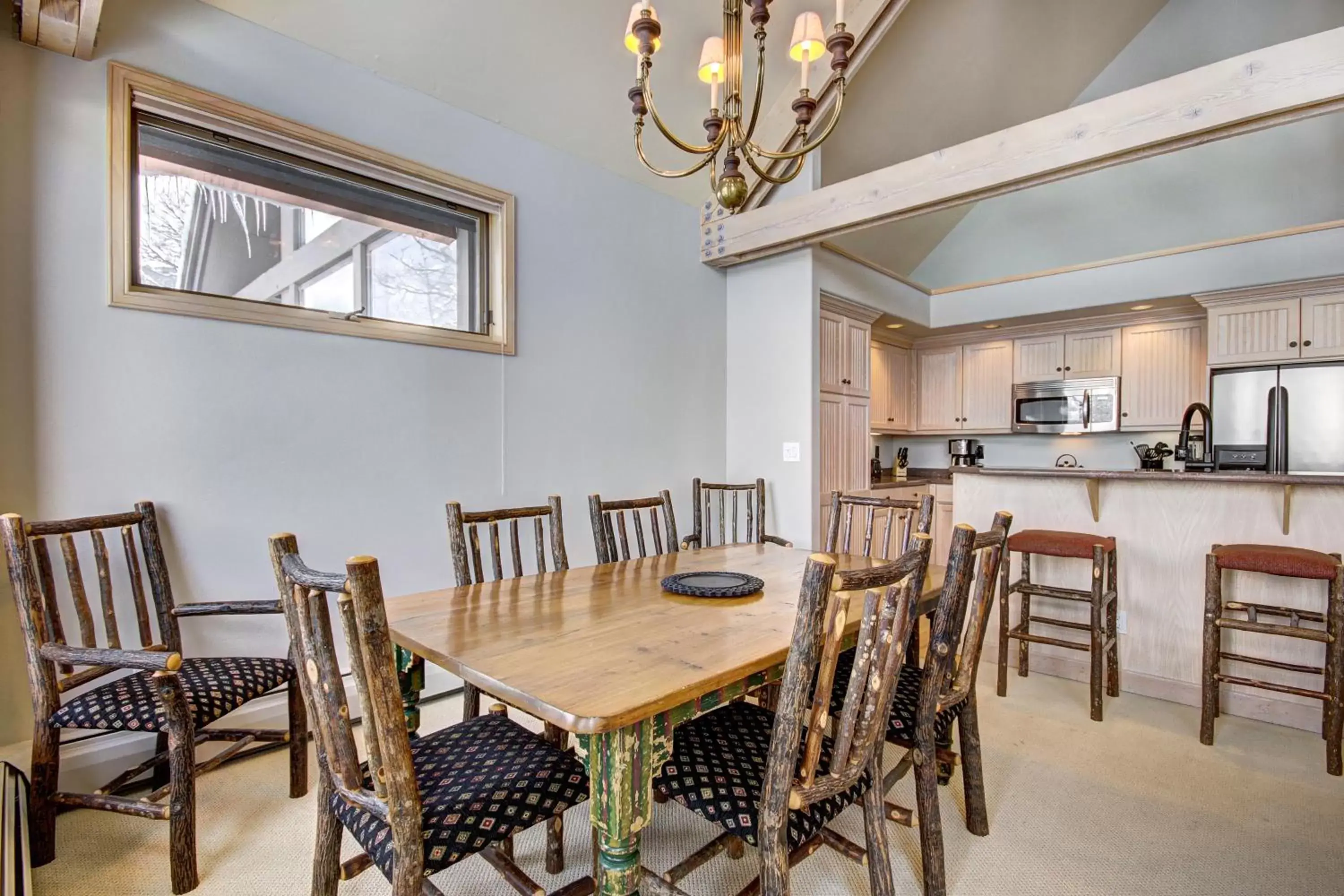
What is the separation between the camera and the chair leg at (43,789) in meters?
1.60

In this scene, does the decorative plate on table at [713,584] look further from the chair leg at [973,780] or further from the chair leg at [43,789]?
the chair leg at [43,789]

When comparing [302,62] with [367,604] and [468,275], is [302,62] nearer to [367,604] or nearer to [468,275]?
[468,275]

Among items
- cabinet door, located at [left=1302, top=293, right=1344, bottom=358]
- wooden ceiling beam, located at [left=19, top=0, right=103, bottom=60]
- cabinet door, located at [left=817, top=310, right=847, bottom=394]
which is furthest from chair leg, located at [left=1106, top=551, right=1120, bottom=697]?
wooden ceiling beam, located at [left=19, top=0, right=103, bottom=60]

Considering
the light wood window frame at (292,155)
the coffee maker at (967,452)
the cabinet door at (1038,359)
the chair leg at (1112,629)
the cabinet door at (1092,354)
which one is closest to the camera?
the light wood window frame at (292,155)

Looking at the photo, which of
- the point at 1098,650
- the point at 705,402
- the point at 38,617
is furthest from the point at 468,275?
the point at 1098,650

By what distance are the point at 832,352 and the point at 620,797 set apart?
3471 mm

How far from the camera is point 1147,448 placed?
427 cm

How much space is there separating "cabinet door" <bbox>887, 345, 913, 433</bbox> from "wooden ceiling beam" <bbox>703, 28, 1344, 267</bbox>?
93.8 inches

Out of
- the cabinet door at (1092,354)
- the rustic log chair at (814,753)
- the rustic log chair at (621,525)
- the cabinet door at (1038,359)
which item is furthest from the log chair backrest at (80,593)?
the cabinet door at (1092,354)

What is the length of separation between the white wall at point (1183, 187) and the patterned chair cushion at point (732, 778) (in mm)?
4225

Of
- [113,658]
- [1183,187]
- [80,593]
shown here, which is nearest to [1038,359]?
[1183,187]

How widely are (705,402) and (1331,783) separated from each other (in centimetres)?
317

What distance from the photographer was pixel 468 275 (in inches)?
117

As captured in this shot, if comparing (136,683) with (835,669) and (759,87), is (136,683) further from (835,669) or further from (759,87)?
(759,87)
